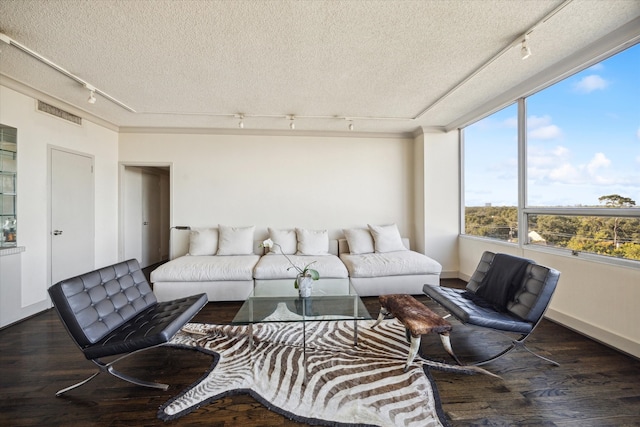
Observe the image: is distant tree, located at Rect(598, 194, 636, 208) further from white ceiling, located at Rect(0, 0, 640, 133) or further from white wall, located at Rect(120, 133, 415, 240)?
white wall, located at Rect(120, 133, 415, 240)

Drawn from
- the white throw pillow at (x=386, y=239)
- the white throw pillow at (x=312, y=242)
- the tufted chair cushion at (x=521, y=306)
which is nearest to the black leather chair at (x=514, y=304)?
the tufted chair cushion at (x=521, y=306)

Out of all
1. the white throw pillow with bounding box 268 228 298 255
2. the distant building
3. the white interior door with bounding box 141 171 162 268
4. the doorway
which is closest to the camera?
the distant building

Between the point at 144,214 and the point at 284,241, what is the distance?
3104 millimetres

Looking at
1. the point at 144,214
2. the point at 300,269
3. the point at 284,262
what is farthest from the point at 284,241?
the point at 144,214

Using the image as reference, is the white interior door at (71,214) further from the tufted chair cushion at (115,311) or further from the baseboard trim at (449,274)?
the baseboard trim at (449,274)

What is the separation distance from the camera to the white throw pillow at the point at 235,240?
13.0ft

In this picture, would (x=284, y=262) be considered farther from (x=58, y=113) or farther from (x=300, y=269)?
(x=58, y=113)

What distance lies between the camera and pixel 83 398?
1.67 m

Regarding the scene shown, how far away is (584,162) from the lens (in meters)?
2.52

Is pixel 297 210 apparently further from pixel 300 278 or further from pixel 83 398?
pixel 83 398

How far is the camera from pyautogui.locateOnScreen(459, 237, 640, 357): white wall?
207 centimetres

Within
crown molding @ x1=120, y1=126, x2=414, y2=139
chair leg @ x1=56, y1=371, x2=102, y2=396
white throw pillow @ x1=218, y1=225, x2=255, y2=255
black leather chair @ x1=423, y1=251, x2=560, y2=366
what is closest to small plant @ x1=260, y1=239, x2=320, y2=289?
white throw pillow @ x1=218, y1=225, x2=255, y2=255

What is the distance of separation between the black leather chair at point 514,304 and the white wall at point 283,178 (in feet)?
7.50

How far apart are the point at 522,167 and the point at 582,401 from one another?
7.97 feet
